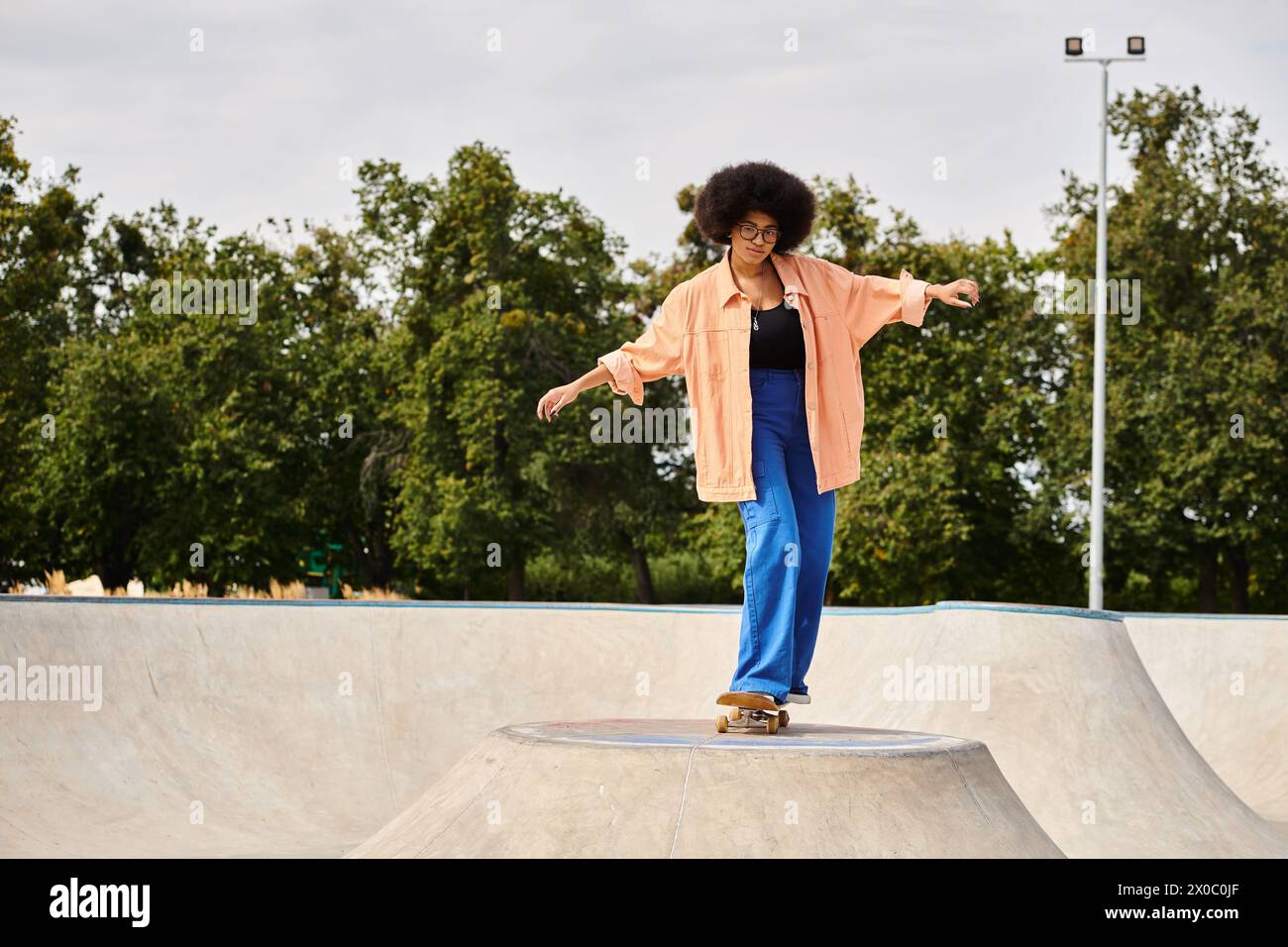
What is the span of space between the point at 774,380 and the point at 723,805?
1.99 meters

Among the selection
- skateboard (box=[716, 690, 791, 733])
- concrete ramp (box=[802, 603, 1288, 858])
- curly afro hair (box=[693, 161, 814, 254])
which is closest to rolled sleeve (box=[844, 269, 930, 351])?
curly afro hair (box=[693, 161, 814, 254])

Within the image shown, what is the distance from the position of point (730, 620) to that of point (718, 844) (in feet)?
A: 24.6

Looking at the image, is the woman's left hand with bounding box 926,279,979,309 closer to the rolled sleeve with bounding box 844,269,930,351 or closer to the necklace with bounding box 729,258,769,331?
the rolled sleeve with bounding box 844,269,930,351

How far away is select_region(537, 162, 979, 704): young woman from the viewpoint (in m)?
6.09

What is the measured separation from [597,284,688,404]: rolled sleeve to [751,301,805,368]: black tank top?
1.16ft

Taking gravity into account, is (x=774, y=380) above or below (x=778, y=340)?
below

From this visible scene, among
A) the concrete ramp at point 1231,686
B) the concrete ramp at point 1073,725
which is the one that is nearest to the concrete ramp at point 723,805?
the concrete ramp at point 1073,725

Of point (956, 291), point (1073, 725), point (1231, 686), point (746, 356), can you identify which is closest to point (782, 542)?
point (746, 356)

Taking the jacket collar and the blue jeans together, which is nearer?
the blue jeans

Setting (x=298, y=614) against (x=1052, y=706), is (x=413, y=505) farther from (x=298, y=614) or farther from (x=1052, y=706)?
(x=1052, y=706)

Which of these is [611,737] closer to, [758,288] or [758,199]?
[758,288]

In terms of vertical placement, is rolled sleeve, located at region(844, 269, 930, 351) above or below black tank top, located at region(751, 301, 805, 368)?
above

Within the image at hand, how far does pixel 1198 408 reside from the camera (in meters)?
29.2

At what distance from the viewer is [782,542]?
6.07m
